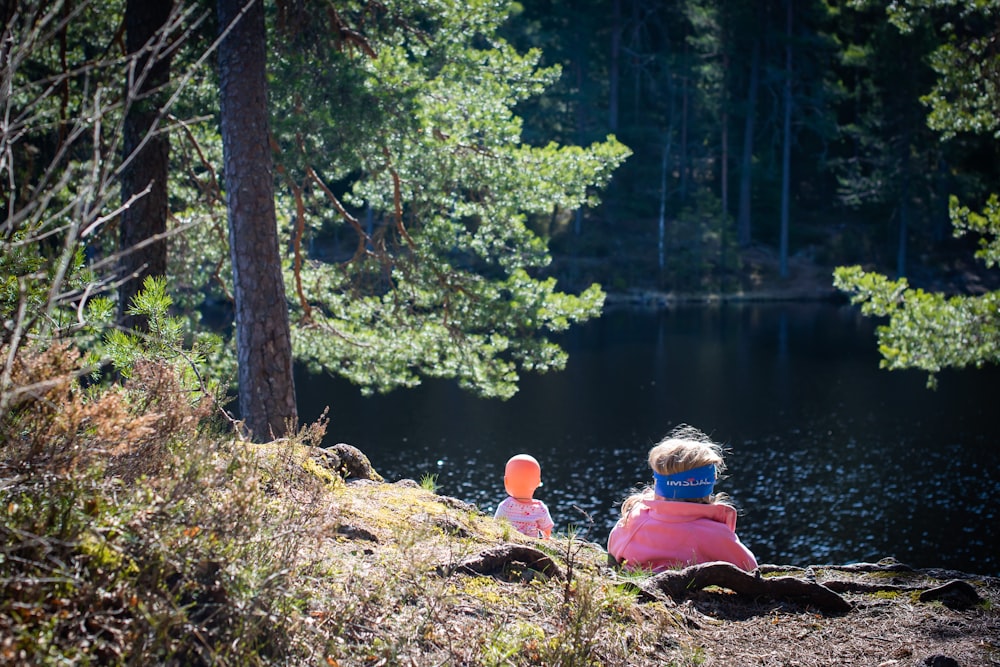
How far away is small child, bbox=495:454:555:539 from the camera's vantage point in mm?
5578

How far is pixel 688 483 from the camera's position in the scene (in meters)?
4.36

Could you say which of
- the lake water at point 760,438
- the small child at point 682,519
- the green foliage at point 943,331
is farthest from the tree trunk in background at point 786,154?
the small child at point 682,519

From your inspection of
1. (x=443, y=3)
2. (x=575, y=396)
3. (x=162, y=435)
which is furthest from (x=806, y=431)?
(x=162, y=435)

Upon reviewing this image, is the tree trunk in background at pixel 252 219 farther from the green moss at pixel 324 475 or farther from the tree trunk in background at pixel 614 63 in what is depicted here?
the tree trunk in background at pixel 614 63

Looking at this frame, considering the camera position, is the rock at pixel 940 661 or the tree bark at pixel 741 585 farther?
the tree bark at pixel 741 585

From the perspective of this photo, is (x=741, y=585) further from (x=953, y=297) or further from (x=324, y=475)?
(x=953, y=297)

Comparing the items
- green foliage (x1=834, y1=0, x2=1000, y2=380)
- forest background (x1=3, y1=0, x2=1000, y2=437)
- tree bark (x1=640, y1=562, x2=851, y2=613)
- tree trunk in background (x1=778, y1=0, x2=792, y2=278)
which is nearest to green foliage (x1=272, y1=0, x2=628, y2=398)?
forest background (x1=3, y1=0, x2=1000, y2=437)

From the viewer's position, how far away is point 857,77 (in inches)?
1684

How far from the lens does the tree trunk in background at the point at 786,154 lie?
127 ft

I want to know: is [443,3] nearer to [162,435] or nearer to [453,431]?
[162,435]

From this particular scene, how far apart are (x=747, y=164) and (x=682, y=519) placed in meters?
38.8

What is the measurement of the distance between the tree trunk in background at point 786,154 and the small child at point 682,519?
35.9m

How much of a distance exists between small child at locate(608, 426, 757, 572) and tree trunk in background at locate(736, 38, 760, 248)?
37802 mm

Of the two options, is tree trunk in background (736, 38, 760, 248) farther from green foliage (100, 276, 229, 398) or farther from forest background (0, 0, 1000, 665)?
green foliage (100, 276, 229, 398)
